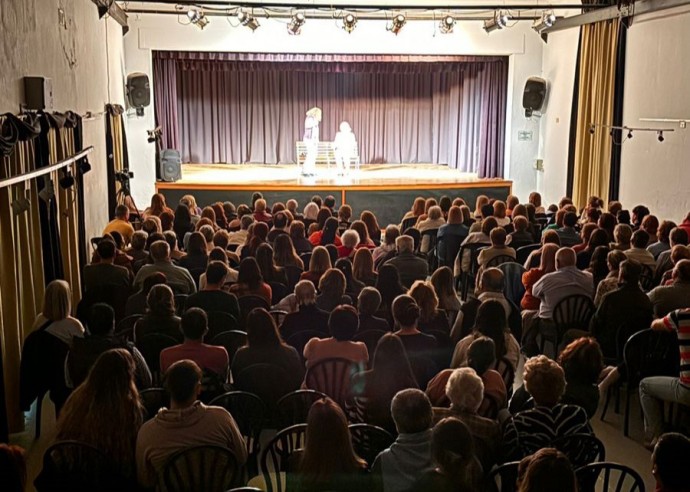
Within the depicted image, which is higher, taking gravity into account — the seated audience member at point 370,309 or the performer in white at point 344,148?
the performer in white at point 344,148

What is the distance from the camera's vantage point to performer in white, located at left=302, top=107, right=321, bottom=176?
17.3 meters

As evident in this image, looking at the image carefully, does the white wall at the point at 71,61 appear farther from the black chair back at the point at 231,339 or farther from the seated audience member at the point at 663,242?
the seated audience member at the point at 663,242

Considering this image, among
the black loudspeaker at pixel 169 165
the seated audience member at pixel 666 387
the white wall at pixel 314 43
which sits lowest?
the seated audience member at pixel 666 387

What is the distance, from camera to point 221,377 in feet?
16.4

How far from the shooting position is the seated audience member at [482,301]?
5754 mm

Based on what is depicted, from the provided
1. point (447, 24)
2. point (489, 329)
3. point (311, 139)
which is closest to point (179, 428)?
point (489, 329)

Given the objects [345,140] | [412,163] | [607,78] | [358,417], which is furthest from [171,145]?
[358,417]

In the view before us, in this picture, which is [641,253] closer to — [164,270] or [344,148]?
[164,270]

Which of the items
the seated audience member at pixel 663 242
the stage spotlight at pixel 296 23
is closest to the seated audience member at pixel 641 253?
the seated audience member at pixel 663 242

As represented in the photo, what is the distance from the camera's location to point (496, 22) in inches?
571

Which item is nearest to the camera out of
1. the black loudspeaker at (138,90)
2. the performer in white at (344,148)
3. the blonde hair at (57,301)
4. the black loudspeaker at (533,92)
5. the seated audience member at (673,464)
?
the seated audience member at (673,464)

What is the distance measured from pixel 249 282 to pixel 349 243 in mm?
2036

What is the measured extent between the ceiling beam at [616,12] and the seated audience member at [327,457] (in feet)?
29.2

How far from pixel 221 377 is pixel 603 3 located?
34.9ft
